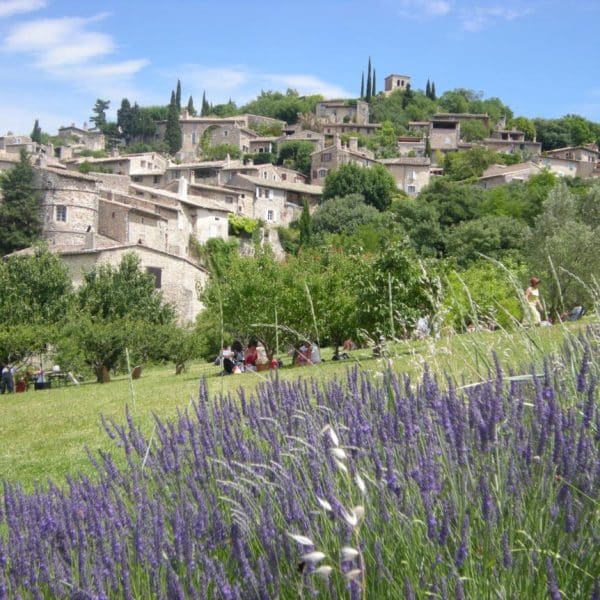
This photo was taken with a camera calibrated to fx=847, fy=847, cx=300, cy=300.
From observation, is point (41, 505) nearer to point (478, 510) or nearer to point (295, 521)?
point (295, 521)

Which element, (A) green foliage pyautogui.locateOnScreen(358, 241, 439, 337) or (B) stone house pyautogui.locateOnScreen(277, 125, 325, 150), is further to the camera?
(B) stone house pyautogui.locateOnScreen(277, 125, 325, 150)

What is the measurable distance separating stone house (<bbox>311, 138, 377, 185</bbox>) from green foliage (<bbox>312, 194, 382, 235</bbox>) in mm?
19491

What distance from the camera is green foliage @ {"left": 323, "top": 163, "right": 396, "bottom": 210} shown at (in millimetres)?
94062

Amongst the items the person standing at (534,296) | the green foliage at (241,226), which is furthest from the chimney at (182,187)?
the person standing at (534,296)

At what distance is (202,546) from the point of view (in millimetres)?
3262

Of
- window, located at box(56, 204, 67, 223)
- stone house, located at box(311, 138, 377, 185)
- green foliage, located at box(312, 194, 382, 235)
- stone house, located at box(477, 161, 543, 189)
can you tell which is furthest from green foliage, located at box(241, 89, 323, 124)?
window, located at box(56, 204, 67, 223)

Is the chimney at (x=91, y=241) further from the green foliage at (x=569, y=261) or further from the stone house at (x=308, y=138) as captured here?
the stone house at (x=308, y=138)

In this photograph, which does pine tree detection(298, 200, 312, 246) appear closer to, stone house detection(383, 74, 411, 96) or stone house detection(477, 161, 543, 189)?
stone house detection(477, 161, 543, 189)

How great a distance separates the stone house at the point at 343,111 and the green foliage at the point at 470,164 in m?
36.6

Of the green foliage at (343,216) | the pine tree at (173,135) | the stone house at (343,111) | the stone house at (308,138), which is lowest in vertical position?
the green foliage at (343,216)

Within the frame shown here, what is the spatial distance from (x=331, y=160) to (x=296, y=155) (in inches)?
400

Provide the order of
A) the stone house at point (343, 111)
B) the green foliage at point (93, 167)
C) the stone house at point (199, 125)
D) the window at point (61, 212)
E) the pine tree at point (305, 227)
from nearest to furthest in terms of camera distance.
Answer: the window at point (61, 212) < the pine tree at point (305, 227) < the green foliage at point (93, 167) < the stone house at point (199, 125) < the stone house at point (343, 111)

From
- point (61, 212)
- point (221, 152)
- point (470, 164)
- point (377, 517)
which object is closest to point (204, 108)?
point (221, 152)

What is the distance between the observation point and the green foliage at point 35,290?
127ft
